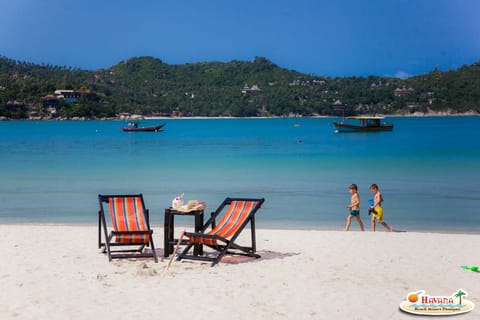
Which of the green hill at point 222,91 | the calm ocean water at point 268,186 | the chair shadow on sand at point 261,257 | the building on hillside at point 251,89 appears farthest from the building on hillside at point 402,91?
the chair shadow on sand at point 261,257

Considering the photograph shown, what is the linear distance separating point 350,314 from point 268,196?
35.5 ft

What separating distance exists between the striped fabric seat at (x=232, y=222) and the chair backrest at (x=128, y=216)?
68 centimetres

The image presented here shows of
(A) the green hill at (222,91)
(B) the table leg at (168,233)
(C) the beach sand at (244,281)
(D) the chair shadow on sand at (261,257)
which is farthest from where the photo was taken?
(A) the green hill at (222,91)

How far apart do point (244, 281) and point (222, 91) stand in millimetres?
168203

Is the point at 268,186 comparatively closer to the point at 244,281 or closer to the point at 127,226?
the point at 127,226

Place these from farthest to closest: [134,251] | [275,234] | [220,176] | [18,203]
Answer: [220,176], [18,203], [275,234], [134,251]

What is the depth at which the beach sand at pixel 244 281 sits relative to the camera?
213 inches

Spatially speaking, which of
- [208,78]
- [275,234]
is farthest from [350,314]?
[208,78]

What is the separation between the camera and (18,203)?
1467 cm

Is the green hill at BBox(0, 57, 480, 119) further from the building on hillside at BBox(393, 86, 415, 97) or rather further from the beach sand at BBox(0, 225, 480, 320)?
the beach sand at BBox(0, 225, 480, 320)

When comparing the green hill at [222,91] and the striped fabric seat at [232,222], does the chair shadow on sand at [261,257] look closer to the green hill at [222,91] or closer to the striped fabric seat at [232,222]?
the striped fabric seat at [232,222]

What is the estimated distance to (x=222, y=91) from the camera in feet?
568

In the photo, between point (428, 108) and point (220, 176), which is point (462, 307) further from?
point (428, 108)

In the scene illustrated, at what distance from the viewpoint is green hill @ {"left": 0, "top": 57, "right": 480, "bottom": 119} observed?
143 m
